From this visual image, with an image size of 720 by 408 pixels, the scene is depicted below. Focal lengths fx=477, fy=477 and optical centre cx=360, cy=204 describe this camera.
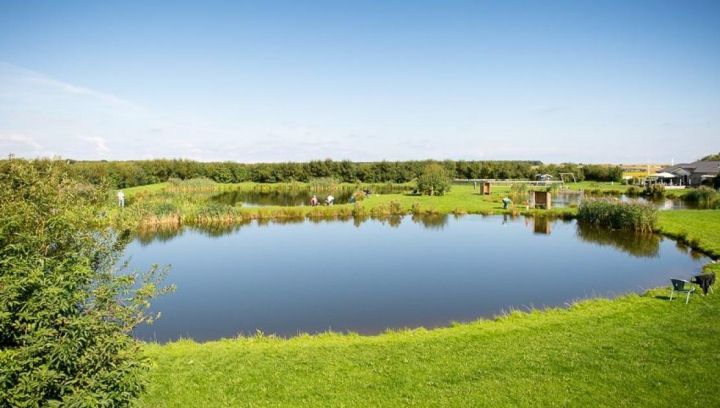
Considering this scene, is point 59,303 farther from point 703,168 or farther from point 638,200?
point 703,168

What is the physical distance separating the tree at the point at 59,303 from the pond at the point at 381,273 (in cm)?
773

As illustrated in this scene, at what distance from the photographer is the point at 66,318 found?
5453 mm

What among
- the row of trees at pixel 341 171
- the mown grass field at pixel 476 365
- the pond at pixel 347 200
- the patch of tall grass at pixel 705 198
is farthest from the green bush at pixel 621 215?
the row of trees at pixel 341 171

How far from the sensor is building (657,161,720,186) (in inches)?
2409

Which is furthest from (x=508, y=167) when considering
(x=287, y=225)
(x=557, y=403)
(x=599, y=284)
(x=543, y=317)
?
(x=557, y=403)

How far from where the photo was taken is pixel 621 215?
30219mm

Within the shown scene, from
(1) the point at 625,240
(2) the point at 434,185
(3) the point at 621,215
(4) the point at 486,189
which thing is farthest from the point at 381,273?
(4) the point at 486,189

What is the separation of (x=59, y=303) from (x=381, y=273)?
49.8ft

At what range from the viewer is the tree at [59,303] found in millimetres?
5258

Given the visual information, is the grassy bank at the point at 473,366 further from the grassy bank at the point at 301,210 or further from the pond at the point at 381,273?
the grassy bank at the point at 301,210

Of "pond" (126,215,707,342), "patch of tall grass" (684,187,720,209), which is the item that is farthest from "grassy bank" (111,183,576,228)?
"patch of tall grass" (684,187,720,209)

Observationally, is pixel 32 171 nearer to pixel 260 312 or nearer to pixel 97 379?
pixel 97 379

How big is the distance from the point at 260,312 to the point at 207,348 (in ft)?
12.5

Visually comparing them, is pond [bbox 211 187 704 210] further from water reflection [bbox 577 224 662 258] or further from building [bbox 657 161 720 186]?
building [bbox 657 161 720 186]
